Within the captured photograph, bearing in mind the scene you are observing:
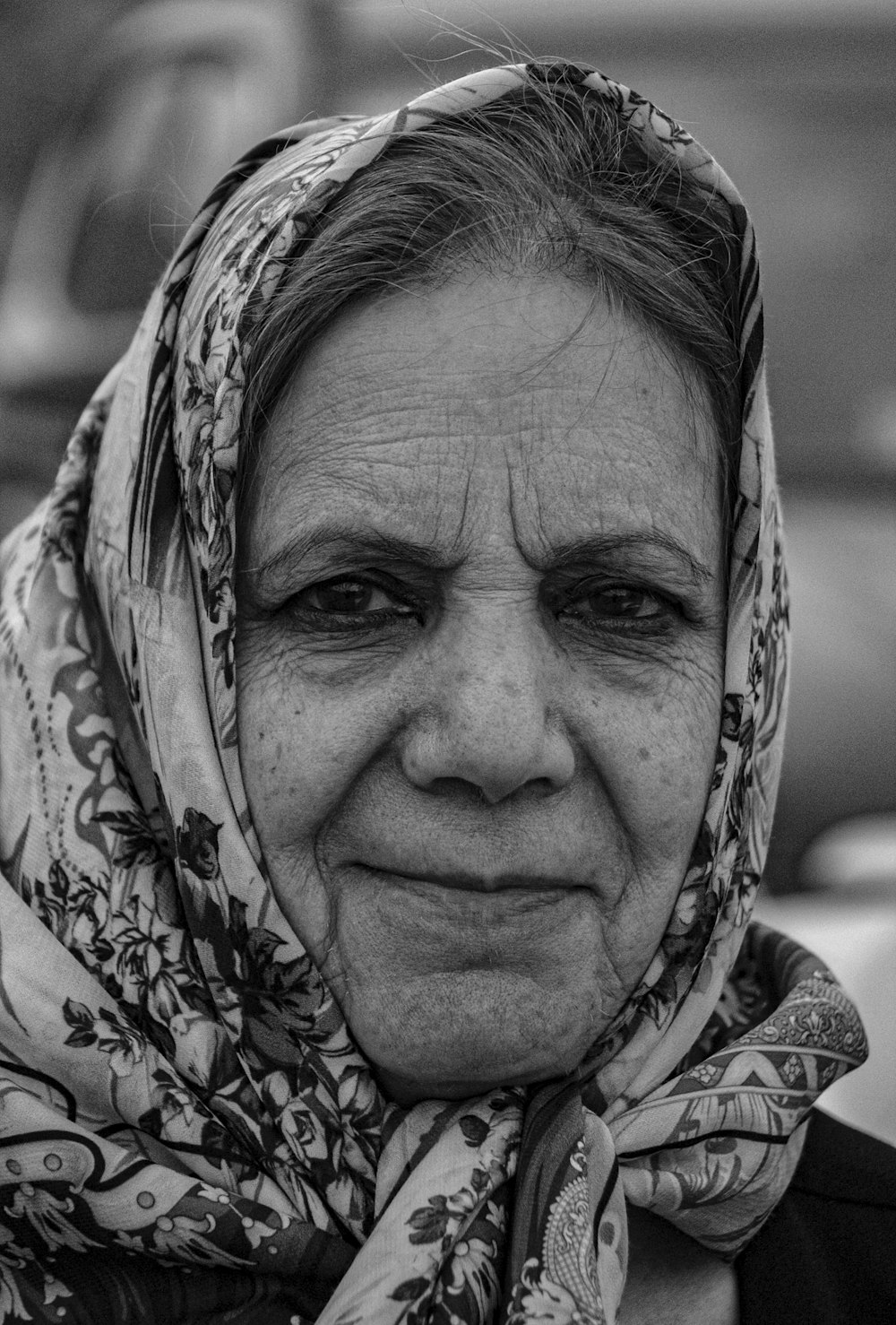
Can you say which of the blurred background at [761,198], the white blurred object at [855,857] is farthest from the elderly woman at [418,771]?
the blurred background at [761,198]

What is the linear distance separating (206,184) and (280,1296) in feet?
12.1

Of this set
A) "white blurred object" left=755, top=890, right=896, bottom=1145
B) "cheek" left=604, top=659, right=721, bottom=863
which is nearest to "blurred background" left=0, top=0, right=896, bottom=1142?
"white blurred object" left=755, top=890, right=896, bottom=1145

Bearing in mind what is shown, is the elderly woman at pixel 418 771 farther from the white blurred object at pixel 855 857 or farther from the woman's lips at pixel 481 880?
the white blurred object at pixel 855 857

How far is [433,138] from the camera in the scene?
79.0 inches

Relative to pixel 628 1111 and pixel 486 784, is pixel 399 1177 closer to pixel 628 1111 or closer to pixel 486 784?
pixel 628 1111

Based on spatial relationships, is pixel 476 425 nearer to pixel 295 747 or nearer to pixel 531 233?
pixel 531 233

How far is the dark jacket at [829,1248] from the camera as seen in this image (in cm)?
209

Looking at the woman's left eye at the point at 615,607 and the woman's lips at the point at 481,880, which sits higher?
the woman's left eye at the point at 615,607

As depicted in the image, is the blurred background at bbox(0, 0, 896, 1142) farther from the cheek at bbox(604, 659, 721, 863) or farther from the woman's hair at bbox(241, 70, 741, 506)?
the woman's hair at bbox(241, 70, 741, 506)

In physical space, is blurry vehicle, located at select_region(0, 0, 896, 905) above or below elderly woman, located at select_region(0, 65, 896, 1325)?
above

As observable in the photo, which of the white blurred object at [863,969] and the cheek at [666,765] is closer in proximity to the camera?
the cheek at [666,765]

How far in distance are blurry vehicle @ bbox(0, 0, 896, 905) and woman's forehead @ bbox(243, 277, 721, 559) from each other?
221cm

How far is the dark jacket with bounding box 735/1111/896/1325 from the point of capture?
2.09 metres

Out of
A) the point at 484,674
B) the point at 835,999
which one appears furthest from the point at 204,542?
the point at 835,999
